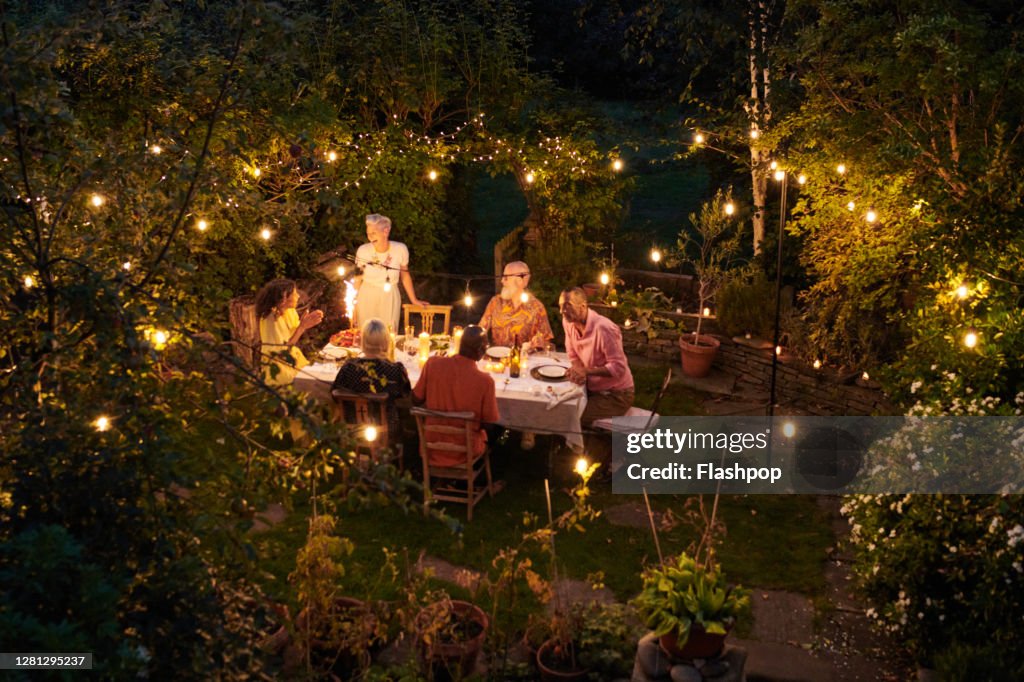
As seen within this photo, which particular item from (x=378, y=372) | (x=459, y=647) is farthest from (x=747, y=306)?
(x=459, y=647)

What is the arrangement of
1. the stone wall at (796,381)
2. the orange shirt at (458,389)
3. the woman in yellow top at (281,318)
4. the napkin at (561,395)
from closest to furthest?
the orange shirt at (458,389), the napkin at (561,395), the woman in yellow top at (281,318), the stone wall at (796,381)

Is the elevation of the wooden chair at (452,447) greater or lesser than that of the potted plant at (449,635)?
greater

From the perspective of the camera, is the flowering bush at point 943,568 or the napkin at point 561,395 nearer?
the flowering bush at point 943,568

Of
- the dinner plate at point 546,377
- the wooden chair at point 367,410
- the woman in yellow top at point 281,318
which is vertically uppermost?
the woman in yellow top at point 281,318

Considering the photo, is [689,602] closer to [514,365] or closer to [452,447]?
[452,447]

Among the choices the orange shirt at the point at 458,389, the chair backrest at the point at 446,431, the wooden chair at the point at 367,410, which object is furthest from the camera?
the wooden chair at the point at 367,410

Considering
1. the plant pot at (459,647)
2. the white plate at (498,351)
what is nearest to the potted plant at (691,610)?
the plant pot at (459,647)

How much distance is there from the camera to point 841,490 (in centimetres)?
769

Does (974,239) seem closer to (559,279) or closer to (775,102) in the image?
(775,102)

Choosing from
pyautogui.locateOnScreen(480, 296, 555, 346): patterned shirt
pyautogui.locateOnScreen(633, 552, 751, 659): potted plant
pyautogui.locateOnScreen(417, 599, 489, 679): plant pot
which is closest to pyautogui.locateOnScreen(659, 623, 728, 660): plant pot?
pyautogui.locateOnScreen(633, 552, 751, 659): potted plant

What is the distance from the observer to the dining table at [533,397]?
290 inches

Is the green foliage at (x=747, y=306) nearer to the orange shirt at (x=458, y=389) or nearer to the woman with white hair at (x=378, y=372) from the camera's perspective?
the orange shirt at (x=458, y=389)

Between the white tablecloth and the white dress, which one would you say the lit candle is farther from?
the white dress

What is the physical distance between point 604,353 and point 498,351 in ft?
3.10
